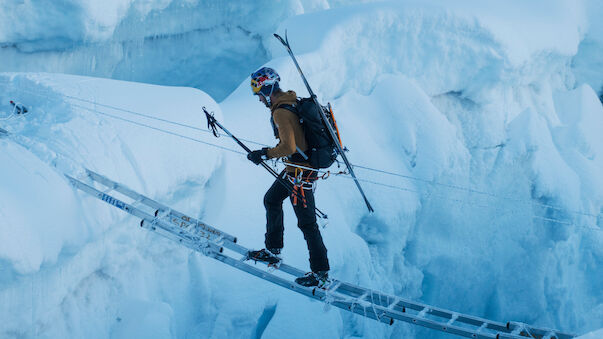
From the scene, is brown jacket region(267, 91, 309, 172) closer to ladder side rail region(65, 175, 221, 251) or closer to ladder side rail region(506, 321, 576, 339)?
ladder side rail region(65, 175, 221, 251)

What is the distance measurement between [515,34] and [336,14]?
3377mm

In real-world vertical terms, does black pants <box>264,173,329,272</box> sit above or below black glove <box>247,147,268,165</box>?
below

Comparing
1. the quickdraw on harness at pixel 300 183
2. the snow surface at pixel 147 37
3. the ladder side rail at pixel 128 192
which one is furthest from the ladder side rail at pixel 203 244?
the snow surface at pixel 147 37

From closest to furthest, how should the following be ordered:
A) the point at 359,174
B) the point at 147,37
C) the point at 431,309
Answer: the point at 431,309 → the point at 359,174 → the point at 147,37

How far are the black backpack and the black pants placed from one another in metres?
0.33

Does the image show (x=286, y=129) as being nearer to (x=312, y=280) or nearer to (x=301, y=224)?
(x=301, y=224)

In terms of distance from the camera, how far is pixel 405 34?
9.61 metres

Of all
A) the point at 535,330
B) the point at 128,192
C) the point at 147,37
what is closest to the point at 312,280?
the point at 128,192

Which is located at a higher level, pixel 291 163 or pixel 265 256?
pixel 291 163

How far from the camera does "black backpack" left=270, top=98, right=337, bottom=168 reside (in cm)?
458

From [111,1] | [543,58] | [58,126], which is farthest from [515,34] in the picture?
[58,126]

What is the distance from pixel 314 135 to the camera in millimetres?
4680

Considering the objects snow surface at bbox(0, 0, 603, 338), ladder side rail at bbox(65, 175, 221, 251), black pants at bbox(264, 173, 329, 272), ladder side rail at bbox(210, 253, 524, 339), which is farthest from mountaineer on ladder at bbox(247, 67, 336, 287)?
snow surface at bbox(0, 0, 603, 338)

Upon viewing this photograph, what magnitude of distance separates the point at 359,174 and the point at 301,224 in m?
3.51
